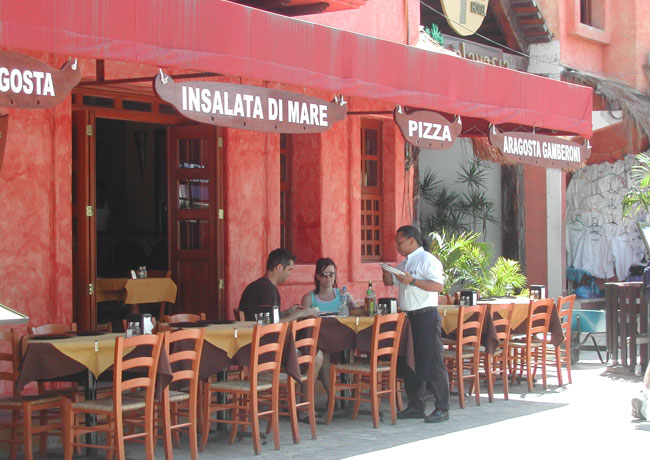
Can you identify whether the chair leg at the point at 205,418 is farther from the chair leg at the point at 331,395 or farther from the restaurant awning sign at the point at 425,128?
the restaurant awning sign at the point at 425,128

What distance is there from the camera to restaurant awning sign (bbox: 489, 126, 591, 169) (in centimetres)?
1194

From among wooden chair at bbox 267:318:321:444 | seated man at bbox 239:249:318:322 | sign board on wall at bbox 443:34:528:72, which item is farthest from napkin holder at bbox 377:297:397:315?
sign board on wall at bbox 443:34:528:72

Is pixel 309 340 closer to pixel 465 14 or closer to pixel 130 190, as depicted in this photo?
pixel 465 14

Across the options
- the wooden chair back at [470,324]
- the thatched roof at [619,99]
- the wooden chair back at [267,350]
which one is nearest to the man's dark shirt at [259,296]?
the wooden chair back at [267,350]

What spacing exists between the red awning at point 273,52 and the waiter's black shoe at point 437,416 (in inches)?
117

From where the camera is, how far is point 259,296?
10.2 metres

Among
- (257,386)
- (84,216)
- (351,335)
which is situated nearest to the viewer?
(257,386)

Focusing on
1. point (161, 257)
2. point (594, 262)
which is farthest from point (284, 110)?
point (594, 262)

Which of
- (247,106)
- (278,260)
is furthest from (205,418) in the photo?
(247,106)

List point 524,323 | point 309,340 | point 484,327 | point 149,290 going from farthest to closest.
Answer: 1. point 149,290
2. point 524,323
3. point 484,327
4. point 309,340

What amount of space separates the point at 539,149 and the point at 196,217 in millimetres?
4094

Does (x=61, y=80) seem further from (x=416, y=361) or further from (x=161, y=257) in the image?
(x=161, y=257)

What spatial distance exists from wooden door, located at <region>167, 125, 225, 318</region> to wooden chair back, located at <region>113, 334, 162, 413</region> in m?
4.25

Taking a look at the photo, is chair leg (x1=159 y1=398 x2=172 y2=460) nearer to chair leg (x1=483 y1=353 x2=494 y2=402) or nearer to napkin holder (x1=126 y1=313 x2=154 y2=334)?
napkin holder (x1=126 y1=313 x2=154 y2=334)
